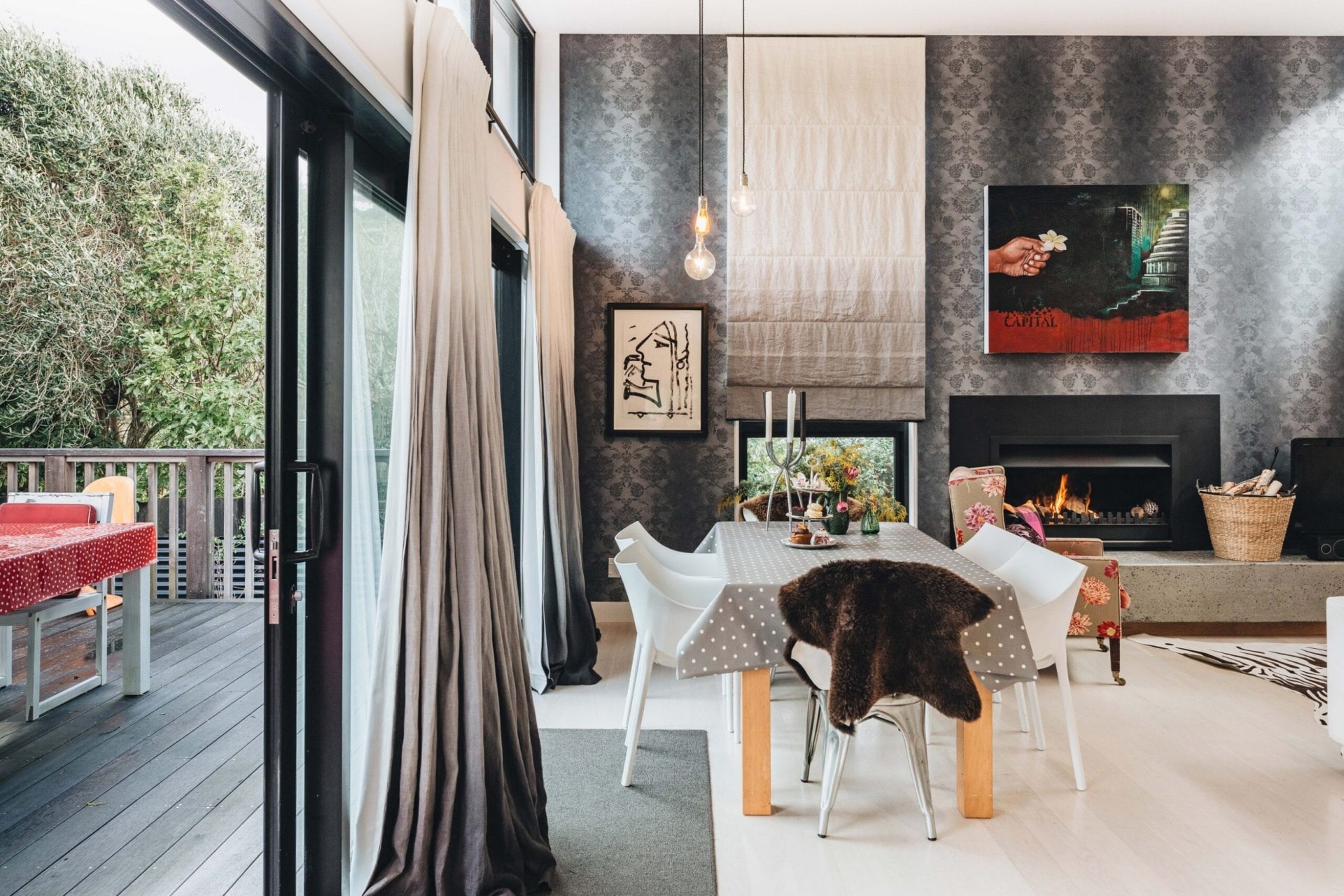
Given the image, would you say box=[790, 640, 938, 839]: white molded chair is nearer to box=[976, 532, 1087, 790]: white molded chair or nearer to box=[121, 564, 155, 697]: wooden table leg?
box=[976, 532, 1087, 790]: white molded chair

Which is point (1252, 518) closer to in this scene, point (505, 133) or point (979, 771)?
point (979, 771)

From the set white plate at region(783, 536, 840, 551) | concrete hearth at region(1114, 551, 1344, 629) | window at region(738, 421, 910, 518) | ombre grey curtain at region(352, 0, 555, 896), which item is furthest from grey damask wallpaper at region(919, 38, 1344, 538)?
ombre grey curtain at region(352, 0, 555, 896)

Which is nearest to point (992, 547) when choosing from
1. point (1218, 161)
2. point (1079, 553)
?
point (1079, 553)

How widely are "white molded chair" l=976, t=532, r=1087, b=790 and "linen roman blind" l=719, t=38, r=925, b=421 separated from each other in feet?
6.72

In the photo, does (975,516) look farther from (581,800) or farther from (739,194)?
(581,800)

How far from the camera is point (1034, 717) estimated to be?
2889 millimetres

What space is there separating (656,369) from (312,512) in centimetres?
306

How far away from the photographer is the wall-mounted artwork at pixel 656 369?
15.4 feet

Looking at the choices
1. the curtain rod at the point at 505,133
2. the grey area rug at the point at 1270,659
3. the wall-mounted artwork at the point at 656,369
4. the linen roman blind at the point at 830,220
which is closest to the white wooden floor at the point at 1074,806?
the grey area rug at the point at 1270,659

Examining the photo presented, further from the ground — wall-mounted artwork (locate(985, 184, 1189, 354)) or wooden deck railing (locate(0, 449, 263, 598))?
wall-mounted artwork (locate(985, 184, 1189, 354))

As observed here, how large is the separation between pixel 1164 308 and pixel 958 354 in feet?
3.94

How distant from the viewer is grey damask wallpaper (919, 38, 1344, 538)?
4668mm

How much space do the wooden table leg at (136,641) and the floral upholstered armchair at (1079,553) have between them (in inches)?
134

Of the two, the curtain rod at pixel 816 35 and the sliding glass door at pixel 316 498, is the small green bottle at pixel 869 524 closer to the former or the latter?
the sliding glass door at pixel 316 498
